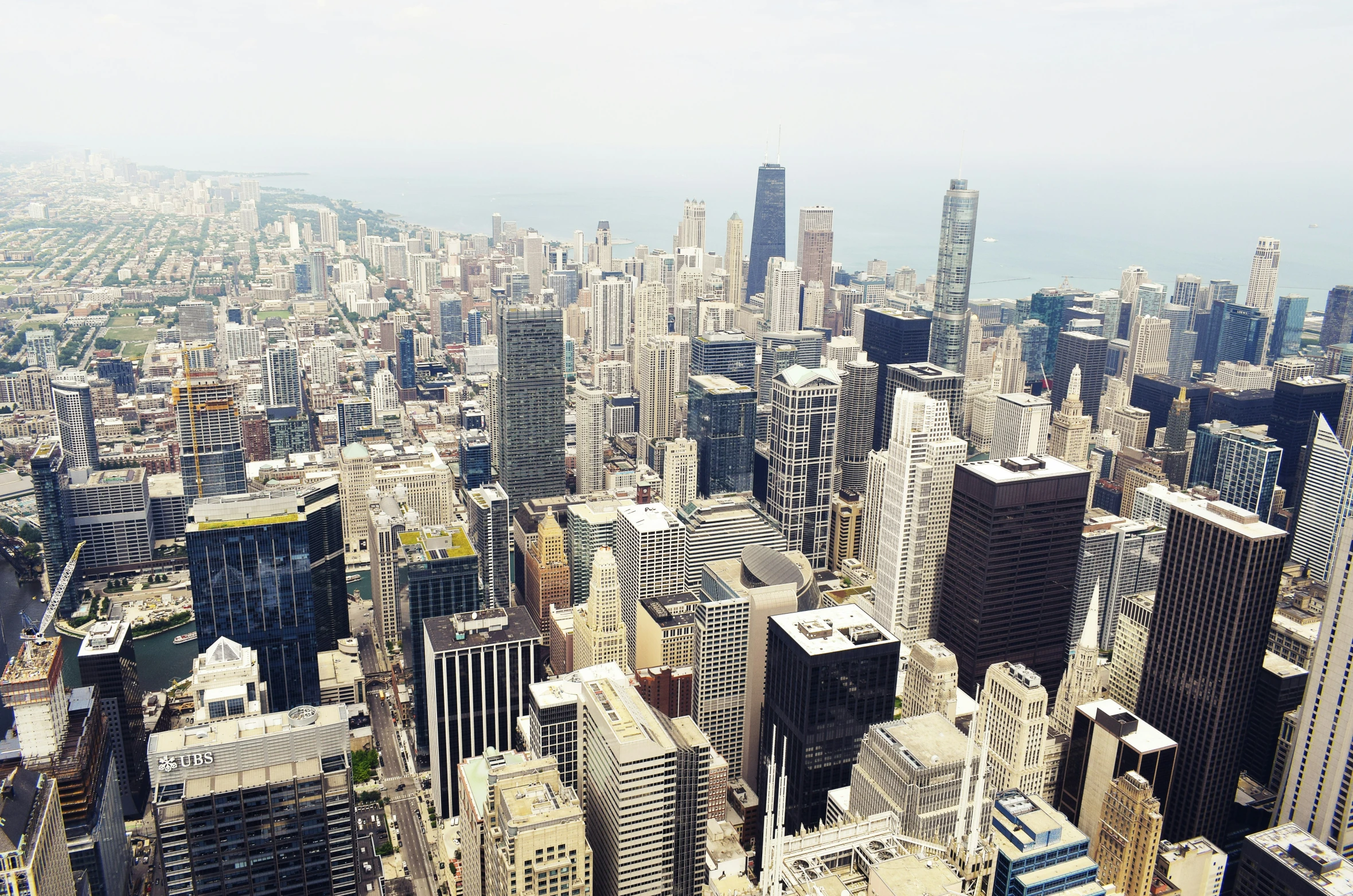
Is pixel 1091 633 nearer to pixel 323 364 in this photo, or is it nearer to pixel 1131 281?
pixel 323 364

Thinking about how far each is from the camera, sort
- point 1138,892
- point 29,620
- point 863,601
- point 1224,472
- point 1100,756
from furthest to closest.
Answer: point 1224,472 < point 863,601 < point 29,620 < point 1100,756 < point 1138,892

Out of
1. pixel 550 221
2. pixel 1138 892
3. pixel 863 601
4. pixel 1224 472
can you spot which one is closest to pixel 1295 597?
pixel 1224 472


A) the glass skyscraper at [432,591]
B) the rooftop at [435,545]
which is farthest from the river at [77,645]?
the glass skyscraper at [432,591]

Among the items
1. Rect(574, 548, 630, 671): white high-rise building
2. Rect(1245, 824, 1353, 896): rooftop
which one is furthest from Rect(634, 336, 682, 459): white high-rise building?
Rect(1245, 824, 1353, 896): rooftop

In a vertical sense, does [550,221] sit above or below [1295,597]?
above

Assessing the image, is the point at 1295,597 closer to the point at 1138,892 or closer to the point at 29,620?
the point at 1138,892

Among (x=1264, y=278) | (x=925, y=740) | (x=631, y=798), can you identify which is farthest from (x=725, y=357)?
(x=631, y=798)

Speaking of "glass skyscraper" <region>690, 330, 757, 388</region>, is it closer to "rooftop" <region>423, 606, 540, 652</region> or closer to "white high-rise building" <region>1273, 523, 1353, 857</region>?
"rooftop" <region>423, 606, 540, 652</region>

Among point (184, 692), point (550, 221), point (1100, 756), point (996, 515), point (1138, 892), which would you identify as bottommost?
point (184, 692)
